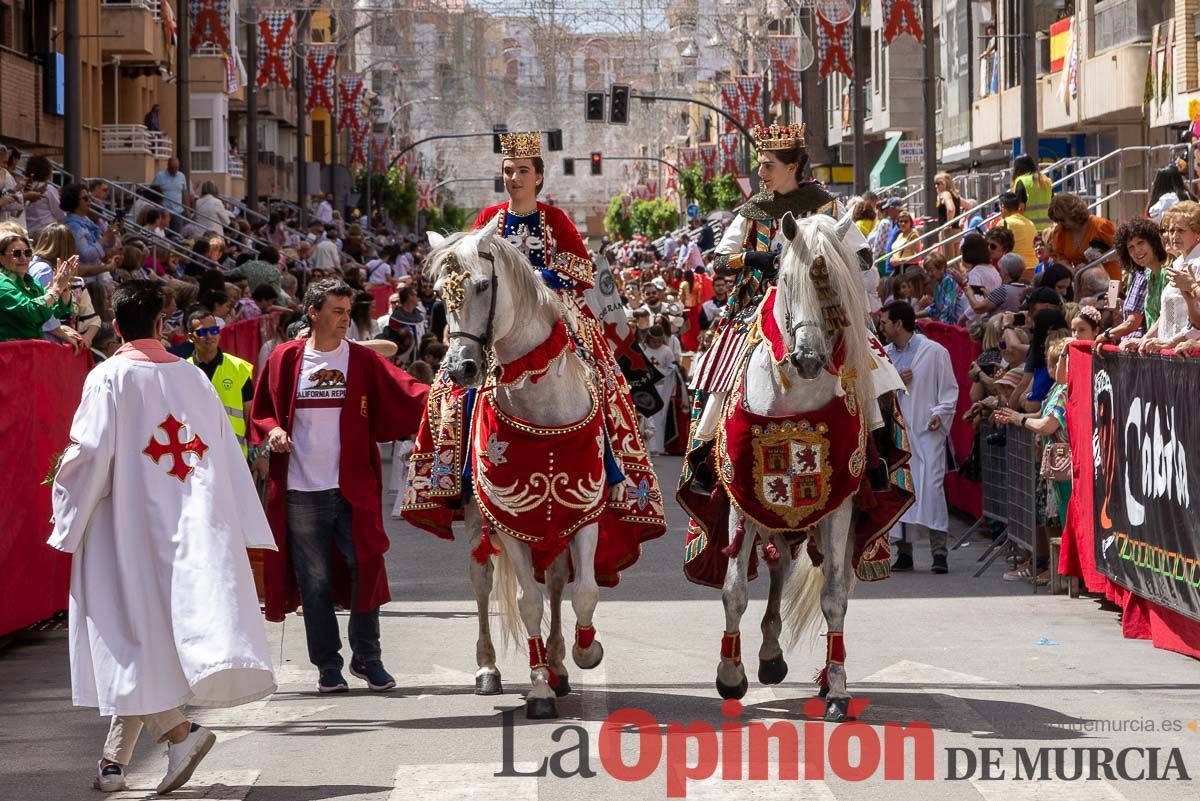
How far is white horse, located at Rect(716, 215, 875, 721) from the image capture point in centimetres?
875

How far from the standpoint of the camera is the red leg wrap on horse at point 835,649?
898cm

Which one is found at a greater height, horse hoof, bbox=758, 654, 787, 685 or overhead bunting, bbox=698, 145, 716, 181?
overhead bunting, bbox=698, 145, 716, 181

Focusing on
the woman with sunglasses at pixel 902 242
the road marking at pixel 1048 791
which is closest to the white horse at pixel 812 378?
the road marking at pixel 1048 791

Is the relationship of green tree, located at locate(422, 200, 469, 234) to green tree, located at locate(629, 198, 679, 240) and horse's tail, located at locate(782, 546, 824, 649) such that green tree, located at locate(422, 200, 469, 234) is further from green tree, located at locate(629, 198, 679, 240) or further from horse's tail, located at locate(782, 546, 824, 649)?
horse's tail, located at locate(782, 546, 824, 649)

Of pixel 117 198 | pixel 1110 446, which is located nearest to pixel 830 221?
pixel 1110 446

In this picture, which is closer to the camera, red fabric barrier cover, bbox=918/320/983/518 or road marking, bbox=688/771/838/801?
road marking, bbox=688/771/838/801

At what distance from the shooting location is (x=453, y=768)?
7.81 meters

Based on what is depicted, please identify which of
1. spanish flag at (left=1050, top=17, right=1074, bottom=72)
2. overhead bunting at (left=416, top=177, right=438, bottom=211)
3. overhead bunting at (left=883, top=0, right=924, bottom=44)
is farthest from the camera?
overhead bunting at (left=416, top=177, right=438, bottom=211)

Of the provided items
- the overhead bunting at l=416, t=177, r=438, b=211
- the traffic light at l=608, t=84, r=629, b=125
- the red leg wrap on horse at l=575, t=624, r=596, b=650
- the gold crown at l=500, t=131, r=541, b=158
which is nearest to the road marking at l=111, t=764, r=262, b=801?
the red leg wrap on horse at l=575, t=624, r=596, b=650

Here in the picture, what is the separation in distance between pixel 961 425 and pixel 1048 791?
10114mm

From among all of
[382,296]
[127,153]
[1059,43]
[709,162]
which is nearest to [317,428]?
[382,296]

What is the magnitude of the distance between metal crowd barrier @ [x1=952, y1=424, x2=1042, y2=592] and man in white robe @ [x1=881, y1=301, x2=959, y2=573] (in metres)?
0.31

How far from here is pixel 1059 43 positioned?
127ft

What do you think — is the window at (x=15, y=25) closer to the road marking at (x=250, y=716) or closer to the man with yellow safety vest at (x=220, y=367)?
the man with yellow safety vest at (x=220, y=367)
